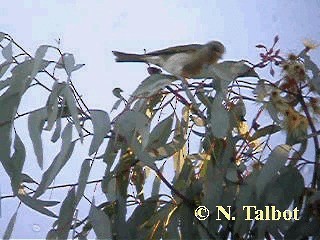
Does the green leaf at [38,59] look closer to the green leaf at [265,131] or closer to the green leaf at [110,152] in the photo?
the green leaf at [110,152]

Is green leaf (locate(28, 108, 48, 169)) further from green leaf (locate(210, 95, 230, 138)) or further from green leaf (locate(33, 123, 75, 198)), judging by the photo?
green leaf (locate(210, 95, 230, 138))

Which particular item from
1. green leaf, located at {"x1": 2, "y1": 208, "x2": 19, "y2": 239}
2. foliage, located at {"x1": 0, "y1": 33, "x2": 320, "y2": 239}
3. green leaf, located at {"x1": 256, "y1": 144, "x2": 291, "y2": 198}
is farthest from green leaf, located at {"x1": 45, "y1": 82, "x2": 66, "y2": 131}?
green leaf, located at {"x1": 256, "y1": 144, "x2": 291, "y2": 198}

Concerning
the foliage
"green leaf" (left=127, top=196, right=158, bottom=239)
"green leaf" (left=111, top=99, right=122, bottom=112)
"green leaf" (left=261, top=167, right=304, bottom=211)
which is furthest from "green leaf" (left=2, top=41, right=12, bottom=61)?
"green leaf" (left=261, top=167, right=304, bottom=211)

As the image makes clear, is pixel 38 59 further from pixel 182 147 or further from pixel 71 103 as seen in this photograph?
pixel 182 147

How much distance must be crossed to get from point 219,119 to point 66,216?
0.22 metres

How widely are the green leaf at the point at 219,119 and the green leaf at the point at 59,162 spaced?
0.53ft

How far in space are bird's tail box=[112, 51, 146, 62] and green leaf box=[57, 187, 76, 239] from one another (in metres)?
0.23

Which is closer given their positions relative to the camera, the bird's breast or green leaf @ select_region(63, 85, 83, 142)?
green leaf @ select_region(63, 85, 83, 142)

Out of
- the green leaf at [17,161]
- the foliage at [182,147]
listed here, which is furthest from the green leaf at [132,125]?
the green leaf at [17,161]

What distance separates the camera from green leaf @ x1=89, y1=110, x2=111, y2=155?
0.72m

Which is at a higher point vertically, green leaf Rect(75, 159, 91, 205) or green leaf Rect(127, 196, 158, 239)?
green leaf Rect(75, 159, 91, 205)

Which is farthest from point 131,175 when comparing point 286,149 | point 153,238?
point 286,149

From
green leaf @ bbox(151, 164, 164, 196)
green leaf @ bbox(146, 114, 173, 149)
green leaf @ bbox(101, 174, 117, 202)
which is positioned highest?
green leaf @ bbox(146, 114, 173, 149)

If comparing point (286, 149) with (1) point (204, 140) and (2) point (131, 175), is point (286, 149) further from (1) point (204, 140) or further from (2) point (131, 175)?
(2) point (131, 175)
